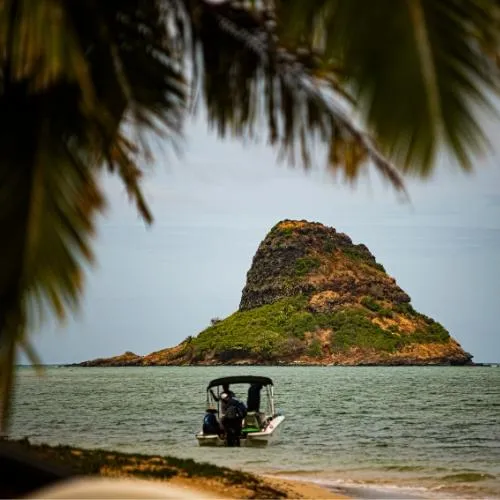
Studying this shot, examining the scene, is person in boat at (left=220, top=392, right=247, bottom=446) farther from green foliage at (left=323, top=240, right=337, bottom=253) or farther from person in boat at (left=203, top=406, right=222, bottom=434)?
green foliage at (left=323, top=240, right=337, bottom=253)

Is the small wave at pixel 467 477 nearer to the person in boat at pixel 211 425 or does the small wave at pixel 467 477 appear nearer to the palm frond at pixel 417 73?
the person in boat at pixel 211 425

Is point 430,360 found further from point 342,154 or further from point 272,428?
point 342,154

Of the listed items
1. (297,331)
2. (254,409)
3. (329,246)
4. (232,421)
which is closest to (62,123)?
(232,421)

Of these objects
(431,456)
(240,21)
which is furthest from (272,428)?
(240,21)

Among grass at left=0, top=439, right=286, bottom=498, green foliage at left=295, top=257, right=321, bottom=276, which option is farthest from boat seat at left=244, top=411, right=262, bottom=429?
green foliage at left=295, top=257, right=321, bottom=276

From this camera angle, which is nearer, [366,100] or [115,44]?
[366,100]

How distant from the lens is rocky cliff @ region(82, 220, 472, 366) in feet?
587

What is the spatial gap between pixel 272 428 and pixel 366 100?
21368 millimetres

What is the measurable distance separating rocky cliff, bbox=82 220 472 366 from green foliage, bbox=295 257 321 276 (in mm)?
212

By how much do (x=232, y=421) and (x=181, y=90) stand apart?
1729 cm

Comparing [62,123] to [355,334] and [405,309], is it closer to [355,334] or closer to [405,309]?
[355,334]

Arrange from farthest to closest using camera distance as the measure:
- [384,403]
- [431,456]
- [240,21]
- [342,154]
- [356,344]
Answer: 1. [356,344]
2. [384,403]
3. [431,456]
4. [240,21]
5. [342,154]

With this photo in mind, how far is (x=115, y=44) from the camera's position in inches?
238

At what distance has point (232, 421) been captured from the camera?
22906mm
